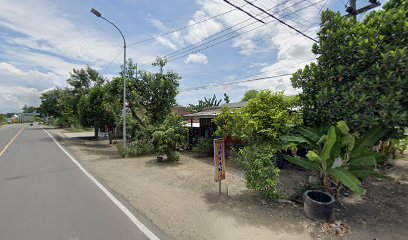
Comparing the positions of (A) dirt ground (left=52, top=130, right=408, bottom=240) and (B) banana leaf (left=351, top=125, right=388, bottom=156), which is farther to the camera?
(B) banana leaf (left=351, top=125, right=388, bottom=156)

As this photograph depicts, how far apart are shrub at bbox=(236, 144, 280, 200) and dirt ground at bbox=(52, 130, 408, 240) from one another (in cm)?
37

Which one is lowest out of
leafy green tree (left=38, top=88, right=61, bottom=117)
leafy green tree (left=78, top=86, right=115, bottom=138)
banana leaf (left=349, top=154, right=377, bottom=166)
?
banana leaf (left=349, top=154, right=377, bottom=166)

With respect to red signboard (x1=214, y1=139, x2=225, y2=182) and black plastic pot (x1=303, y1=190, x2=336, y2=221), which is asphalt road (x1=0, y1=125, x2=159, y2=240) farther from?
black plastic pot (x1=303, y1=190, x2=336, y2=221)

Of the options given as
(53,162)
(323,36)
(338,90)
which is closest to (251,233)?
(338,90)

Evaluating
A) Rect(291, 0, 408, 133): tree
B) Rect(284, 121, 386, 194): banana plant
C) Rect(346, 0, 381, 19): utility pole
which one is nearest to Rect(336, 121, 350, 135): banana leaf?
Rect(284, 121, 386, 194): banana plant

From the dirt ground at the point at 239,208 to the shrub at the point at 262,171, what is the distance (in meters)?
0.37

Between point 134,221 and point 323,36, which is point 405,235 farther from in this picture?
point 134,221

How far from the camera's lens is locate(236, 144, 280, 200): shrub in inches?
218

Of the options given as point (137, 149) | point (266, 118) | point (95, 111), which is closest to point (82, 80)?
point (95, 111)

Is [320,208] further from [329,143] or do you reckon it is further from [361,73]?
[361,73]

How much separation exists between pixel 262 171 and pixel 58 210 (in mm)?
5071

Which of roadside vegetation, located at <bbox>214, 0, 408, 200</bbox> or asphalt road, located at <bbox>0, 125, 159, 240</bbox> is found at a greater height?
roadside vegetation, located at <bbox>214, 0, 408, 200</bbox>

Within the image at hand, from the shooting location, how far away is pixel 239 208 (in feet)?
18.1

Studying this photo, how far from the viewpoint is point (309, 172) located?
9086 mm
